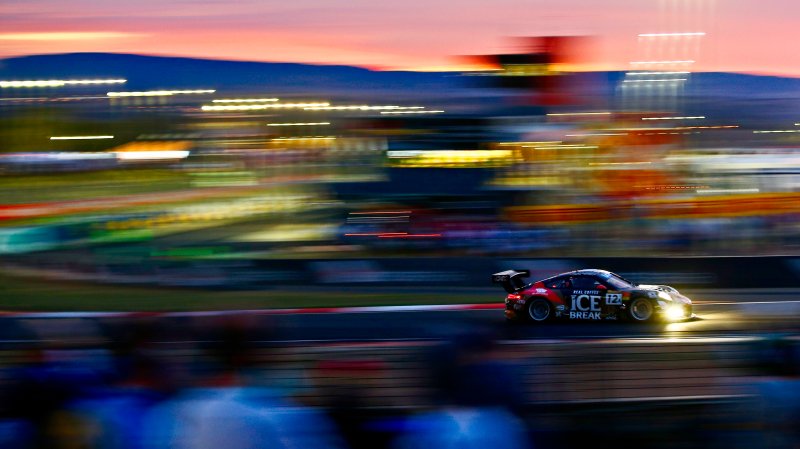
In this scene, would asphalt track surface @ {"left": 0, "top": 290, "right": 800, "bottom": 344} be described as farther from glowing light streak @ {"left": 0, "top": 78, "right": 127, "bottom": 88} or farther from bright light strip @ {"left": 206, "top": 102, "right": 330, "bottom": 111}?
bright light strip @ {"left": 206, "top": 102, "right": 330, "bottom": 111}

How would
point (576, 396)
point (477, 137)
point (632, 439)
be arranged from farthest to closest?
1. point (477, 137)
2. point (576, 396)
3. point (632, 439)

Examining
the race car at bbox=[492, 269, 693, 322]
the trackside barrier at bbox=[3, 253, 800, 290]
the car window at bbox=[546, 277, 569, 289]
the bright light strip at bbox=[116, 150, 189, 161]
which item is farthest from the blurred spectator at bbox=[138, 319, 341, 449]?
the bright light strip at bbox=[116, 150, 189, 161]

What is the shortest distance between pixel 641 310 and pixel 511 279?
1999 millimetres

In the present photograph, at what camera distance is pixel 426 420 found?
3350 millimetres

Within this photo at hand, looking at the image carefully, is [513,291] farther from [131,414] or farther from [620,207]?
[620,207]

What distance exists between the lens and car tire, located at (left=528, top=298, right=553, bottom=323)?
14.6 meters

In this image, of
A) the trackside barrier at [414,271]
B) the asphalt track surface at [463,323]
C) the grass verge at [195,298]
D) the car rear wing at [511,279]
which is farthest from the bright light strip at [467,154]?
the car rear wing at [511,279]

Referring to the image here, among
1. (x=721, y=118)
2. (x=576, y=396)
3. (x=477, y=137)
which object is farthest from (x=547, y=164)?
(x=721, y=118)

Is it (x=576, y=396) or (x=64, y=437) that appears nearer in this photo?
(x=64, y=437)

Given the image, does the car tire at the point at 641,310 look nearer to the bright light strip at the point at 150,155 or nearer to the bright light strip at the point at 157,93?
the bright light strip at the point at 157,93

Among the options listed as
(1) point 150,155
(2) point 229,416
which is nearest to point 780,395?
(2) point 229,416

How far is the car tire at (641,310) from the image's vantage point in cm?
1406

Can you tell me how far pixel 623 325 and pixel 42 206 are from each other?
2827cm

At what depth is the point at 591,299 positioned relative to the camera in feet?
47.0
